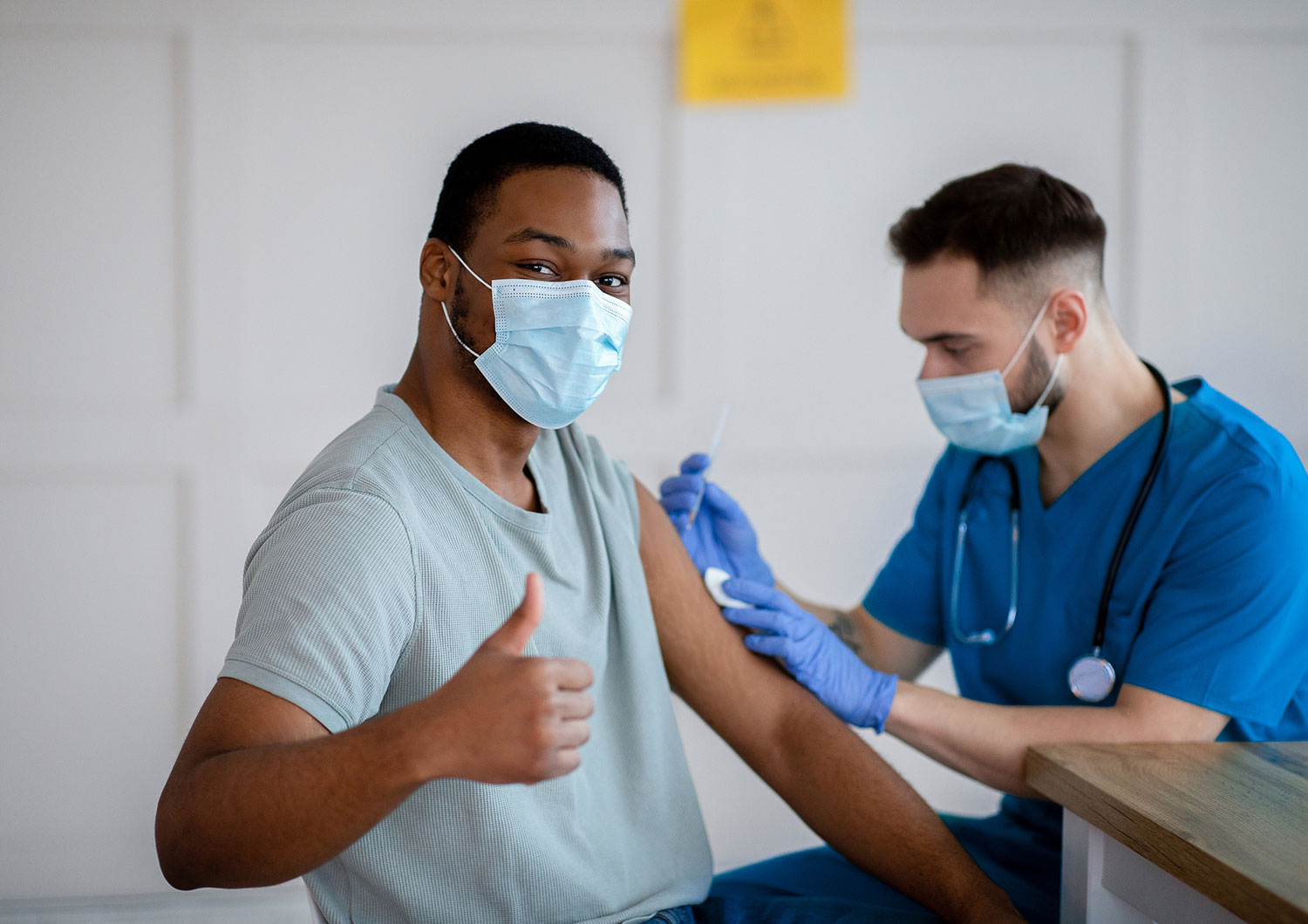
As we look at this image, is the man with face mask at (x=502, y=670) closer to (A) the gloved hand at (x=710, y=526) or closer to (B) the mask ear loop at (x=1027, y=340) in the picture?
(A) the gloved hand at (x=710, y=526)

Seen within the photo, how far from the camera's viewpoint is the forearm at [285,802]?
0.74 meters

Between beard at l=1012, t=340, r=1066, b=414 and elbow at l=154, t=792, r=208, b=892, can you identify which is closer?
elbow at l=154, t=792, r=208, b=892

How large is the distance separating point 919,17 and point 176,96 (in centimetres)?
161

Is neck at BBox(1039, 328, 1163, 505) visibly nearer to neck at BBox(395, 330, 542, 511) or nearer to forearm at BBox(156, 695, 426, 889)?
neck at BBox(395, 330, 542, 511)

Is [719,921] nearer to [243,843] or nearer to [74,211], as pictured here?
[243,843]

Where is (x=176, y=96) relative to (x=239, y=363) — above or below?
above

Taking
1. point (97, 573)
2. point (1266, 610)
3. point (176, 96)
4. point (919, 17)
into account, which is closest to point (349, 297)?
point (176, 96)

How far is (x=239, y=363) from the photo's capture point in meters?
2.12

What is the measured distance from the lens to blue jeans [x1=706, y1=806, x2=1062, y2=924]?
1257 millimetres

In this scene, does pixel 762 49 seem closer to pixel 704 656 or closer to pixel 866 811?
pixel 704 656

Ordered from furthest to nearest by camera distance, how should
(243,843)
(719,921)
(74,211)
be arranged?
(74,211), (719,921), (243,843)

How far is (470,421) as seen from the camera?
115cm

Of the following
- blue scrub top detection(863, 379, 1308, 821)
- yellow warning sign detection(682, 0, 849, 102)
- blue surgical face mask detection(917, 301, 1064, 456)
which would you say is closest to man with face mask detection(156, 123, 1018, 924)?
blue scrub top detection(863, 379, 1308, 821)

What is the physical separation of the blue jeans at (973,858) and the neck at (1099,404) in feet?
1.68
